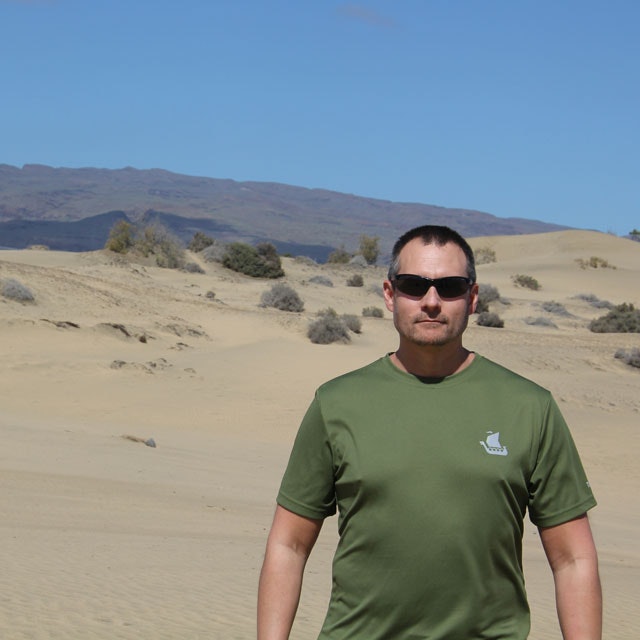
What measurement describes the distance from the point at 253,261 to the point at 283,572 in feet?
Result: 136

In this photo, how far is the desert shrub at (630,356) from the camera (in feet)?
85.9

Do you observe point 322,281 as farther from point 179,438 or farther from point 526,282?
point 179,438

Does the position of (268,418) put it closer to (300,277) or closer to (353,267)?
(300,277)

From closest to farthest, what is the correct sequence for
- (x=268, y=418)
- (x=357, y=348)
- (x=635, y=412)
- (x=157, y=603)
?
1. (x=157, y=603)
2. (x=268, y=418)
3. (x=635, y=412)
4. (x=357, y=348)

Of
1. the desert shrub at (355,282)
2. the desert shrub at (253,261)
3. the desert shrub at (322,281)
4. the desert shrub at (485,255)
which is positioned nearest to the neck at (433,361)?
the desert shrub at (322,281)

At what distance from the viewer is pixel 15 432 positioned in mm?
14977

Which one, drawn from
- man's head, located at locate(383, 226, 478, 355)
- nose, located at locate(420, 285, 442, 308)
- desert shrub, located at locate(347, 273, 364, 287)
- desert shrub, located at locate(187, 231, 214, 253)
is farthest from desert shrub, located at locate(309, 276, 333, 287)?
nose, located at locate(420, 285, 442, 308)

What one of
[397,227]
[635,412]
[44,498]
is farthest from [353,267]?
[397,227]

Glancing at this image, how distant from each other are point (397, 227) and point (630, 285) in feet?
456

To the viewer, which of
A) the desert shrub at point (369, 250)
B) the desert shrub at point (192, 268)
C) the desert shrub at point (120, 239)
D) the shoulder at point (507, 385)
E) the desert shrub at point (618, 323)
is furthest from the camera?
the desert shrub at point (369, 250)

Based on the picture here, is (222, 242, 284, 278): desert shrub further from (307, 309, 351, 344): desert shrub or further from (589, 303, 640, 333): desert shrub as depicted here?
(307, 309, 351, 344): desert shrub

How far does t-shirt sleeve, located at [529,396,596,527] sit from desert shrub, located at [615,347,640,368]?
2406cm

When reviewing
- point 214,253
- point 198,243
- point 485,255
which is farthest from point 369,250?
point 485,255

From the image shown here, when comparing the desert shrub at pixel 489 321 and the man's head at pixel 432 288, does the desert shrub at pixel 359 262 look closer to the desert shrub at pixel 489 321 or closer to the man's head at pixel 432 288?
the desert shrub at pixel 489 321
